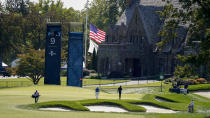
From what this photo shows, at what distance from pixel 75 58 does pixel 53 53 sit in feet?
10.6

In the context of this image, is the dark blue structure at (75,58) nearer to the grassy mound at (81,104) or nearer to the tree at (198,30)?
the grassy mound at (81,104)

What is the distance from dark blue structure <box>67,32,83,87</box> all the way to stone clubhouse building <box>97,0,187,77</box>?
24306 millimetres

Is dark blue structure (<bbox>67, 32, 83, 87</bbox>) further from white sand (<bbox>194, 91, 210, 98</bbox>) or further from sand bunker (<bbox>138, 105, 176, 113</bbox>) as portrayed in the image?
sand bunker (<bbox>138, 105, 176, 113</bbox>)

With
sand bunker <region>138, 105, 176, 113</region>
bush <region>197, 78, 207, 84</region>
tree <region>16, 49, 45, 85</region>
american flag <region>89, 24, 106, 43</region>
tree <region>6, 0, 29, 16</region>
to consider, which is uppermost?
tree <region>6, 0, 29, 16</region>

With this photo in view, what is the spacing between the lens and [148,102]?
49.5 meters

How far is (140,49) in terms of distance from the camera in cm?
9412

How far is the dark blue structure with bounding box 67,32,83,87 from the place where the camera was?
68000 mm

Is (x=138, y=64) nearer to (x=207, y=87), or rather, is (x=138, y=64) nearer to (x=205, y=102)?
(x=207, y=87)

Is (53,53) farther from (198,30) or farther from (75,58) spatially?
(198,30)

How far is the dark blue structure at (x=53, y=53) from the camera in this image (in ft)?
222

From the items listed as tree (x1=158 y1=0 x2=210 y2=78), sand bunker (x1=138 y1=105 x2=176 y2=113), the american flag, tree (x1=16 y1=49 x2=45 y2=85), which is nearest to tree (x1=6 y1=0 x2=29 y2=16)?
the american flag

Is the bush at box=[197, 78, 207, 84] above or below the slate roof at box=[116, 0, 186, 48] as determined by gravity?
below

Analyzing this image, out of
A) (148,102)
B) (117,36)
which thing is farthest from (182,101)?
(117,36)

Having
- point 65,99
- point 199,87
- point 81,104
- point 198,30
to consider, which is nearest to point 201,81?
point 199,87
